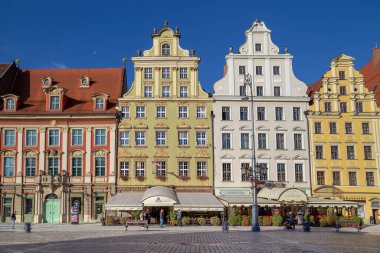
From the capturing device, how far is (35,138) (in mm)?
45531

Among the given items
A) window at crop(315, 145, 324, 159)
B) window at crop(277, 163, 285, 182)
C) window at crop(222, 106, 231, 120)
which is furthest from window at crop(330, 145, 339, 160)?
window at crop(222, 106, 231, 120)

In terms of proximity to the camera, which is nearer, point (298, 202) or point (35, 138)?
point (298, 202)

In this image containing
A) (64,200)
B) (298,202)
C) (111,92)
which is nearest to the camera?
(298,202)

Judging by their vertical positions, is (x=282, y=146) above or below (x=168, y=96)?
below

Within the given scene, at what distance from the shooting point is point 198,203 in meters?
40.2

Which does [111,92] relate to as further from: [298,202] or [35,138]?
[298,202]

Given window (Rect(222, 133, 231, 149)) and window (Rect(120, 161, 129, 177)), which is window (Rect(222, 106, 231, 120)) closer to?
window (Rect(222, 133, 231, 149))

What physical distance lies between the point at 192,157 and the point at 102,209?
9591mm

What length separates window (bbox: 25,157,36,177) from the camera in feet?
147

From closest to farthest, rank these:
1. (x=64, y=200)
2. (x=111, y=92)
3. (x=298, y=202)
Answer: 1. (x=298, y=202)
2. (x=64, y=200)
3. (x=111, y=92)

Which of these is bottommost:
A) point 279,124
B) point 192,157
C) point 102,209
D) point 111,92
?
point 102,209

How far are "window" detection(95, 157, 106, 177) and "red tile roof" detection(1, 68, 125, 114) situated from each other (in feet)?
14.6

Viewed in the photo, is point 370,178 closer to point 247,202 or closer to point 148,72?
point 247,202

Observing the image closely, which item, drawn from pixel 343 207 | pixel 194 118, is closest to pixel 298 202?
pixel 343 207
